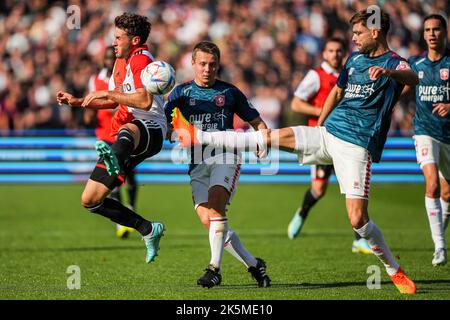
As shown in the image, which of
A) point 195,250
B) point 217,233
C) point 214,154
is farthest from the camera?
point 195,250

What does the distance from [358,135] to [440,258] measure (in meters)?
2.71

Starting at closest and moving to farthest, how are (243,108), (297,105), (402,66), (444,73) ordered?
1. (402,66)
2. (243,108)
3. (444,73)
4. (297,105)

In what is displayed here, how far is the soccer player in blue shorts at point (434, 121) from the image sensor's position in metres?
10.4

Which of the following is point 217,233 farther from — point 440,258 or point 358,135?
point 440,258

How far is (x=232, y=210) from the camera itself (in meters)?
16.7

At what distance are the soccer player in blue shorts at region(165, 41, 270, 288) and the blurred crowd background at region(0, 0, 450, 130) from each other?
1379cm

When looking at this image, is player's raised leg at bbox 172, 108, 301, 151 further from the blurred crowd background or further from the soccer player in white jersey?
the blurred crowd background

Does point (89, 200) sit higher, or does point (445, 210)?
point (89, 200)

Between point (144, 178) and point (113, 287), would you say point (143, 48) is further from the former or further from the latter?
point (144, 178)

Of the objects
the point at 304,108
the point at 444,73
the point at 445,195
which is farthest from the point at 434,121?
the point at 304,108

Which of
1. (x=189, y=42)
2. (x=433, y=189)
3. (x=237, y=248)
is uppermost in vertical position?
(x=189, y=42)

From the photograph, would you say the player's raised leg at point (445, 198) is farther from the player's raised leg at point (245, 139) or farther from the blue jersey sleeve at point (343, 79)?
the player's raised leg at point (245, 139)

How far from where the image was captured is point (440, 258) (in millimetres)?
10062

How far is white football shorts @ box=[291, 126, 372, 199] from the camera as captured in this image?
26.4 feet
